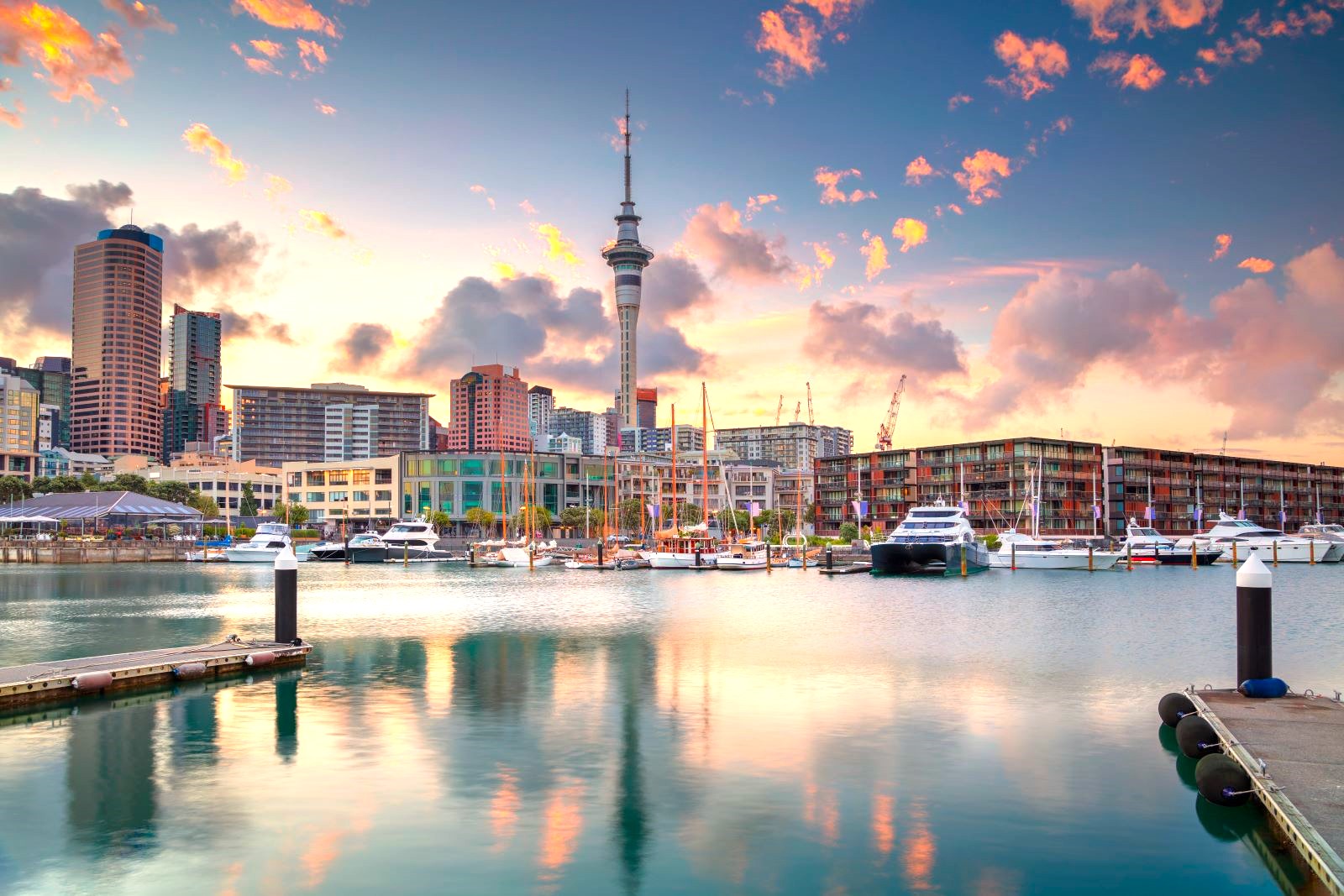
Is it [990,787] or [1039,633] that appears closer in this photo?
[990,787]

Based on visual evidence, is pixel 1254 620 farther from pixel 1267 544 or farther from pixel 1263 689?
pixel 1267 544

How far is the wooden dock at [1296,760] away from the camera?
16.8m

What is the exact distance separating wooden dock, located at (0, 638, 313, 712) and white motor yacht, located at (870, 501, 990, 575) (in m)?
80.9

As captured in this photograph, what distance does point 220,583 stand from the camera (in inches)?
4176

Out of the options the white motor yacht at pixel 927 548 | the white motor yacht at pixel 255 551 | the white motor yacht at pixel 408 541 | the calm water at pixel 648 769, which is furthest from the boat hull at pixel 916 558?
the white motor yacht at pixel 255 551

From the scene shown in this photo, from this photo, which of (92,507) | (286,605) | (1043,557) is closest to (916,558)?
(1043,557)

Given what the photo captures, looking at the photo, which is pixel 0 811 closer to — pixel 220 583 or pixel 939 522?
pixel 220 583

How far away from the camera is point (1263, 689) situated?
90.0 feet

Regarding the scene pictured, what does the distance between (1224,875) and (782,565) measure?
380 ft

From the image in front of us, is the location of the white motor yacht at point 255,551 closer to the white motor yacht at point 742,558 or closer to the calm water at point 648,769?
the white motor yacht at point 742,558

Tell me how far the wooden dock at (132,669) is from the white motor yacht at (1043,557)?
98063mm

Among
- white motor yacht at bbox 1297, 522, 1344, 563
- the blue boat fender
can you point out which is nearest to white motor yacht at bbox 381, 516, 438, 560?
white motor yacht at bbox 1297, 522, 1344, 563

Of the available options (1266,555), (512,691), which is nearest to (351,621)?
(512,691)

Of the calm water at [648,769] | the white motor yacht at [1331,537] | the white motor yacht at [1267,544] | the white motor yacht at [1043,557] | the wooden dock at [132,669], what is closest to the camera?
the calm water at [648,769]
